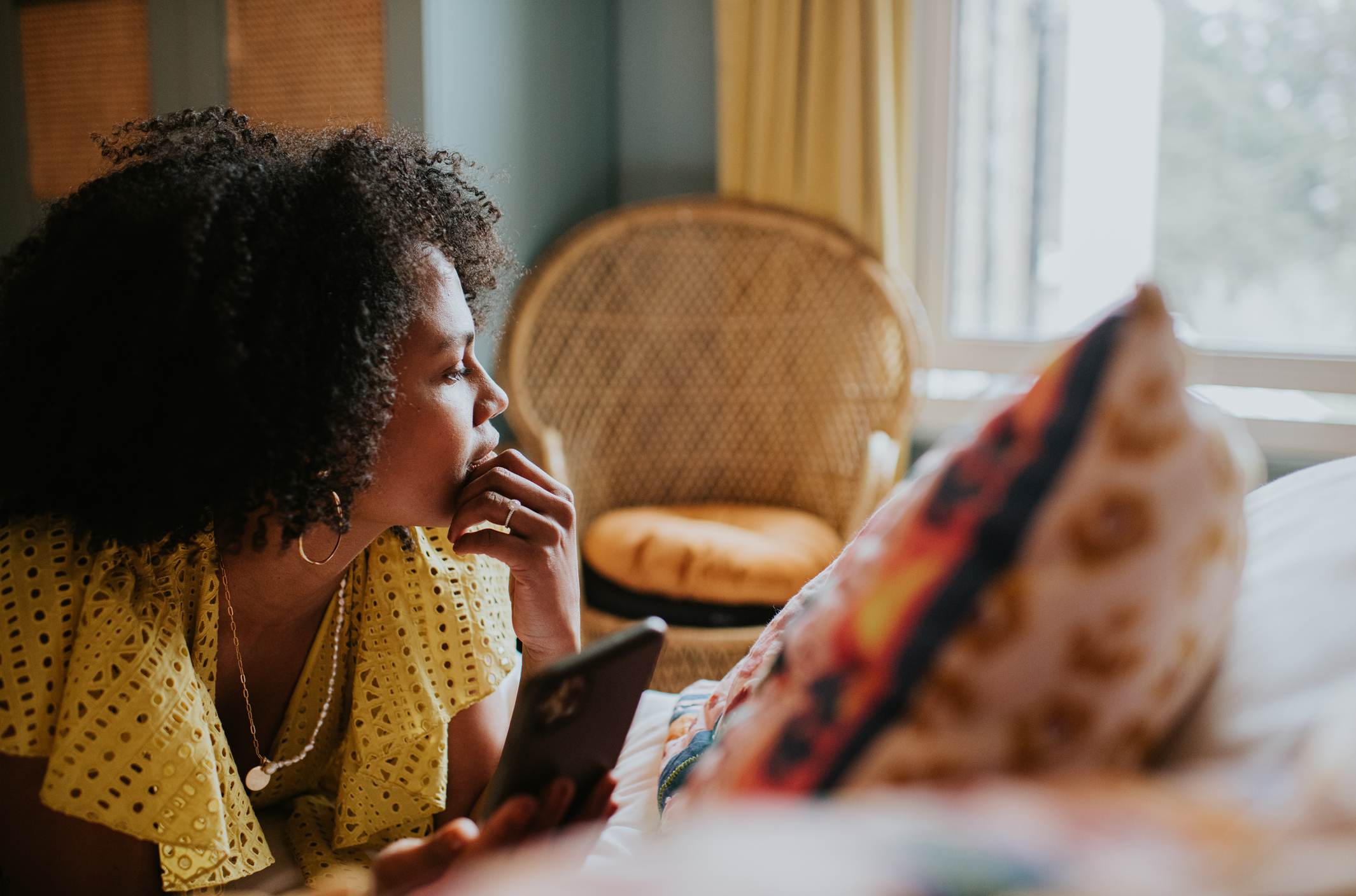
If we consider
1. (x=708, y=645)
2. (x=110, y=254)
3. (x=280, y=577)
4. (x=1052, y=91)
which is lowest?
(x=708, y=645)

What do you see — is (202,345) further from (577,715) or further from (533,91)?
(533,91)

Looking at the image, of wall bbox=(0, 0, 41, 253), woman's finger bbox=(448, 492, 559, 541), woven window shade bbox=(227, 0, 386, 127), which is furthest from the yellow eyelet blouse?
wall bbox=(0, 0, 41, 253)

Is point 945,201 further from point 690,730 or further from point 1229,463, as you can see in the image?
point 1229,463

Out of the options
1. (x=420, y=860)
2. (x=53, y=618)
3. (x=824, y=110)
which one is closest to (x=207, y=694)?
(x=53, y=618)

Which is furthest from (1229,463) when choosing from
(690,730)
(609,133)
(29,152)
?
(29,152)

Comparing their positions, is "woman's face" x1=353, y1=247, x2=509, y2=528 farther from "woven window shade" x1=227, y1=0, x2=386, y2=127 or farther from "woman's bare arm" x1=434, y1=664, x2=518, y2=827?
"woven window shade" x1=227, y1=0, x2=386, y2=127

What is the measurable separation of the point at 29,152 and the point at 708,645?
2.11 metres

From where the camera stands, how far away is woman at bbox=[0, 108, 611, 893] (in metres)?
0.86

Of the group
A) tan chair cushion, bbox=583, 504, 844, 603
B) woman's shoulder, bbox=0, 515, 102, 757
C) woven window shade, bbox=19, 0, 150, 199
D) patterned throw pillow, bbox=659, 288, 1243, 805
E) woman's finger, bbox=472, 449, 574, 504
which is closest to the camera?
patterned throw pillow, bbox=659, 288, 1243, 805

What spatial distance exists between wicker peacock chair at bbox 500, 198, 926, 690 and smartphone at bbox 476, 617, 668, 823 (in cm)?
163

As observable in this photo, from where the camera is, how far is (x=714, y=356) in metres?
2.56

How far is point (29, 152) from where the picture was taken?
2697 mm

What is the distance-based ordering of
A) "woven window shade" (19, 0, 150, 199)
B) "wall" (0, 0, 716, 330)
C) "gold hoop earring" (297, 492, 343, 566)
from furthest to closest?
"woven window shade" (19, 0, 150, 199) < "wall" (0, 0, 716, 330) < "gold hoop earring" (297, 492, 343, 566)

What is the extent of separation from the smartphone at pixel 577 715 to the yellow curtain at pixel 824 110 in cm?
195
